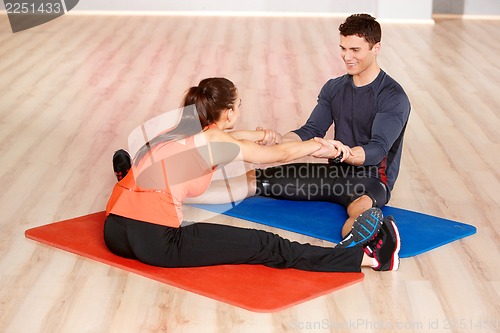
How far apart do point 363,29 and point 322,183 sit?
67 centimetres

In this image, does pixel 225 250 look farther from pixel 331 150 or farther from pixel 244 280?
pixel 331 150

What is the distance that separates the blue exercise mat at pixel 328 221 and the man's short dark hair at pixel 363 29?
0.72 metres

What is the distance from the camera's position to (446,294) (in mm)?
2875

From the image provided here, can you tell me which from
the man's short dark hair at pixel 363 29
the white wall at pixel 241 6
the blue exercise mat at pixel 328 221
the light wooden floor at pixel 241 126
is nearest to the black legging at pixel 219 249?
the light wooden floor at pixel 241 126

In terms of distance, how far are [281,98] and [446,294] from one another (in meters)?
3.05

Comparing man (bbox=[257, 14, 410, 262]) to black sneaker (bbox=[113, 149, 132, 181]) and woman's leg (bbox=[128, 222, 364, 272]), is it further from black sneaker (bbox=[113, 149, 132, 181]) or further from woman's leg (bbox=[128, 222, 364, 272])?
black sneaker (bbox=[113, 149, 132, 181])

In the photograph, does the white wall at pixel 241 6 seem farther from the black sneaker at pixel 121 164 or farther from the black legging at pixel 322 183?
the black legging at pixel 322 183

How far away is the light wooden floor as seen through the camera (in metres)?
2.73

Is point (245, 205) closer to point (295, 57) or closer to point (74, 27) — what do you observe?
point (295, 57)

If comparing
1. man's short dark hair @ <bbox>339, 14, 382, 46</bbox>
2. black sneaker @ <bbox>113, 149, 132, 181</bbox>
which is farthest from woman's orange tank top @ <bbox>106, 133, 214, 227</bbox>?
man's short dark hair @ <bbox>339, 14, 382, 46</bbox>

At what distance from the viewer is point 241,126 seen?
506 centimetres

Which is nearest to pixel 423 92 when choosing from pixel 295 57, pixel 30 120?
pixel 295 57

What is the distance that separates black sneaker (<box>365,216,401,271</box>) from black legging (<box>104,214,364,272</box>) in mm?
60

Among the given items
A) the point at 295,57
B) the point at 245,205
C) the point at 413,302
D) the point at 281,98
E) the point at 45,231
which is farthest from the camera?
the point at 295,57
